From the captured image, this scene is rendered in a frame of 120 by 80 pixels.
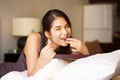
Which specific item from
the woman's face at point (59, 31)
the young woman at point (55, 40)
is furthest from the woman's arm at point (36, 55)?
the woman's face at point (59, 31)

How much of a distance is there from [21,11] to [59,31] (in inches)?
105

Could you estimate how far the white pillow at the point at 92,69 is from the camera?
3.35 ft

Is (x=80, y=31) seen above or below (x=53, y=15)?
below

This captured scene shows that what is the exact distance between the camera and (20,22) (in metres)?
3.51

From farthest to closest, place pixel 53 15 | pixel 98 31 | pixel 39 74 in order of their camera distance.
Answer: pixel 98 31
pixel 53 15
pixel 39 74

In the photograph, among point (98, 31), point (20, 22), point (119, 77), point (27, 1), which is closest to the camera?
point (119, 77)

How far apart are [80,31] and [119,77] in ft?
12.8

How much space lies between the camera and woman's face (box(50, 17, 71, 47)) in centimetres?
142

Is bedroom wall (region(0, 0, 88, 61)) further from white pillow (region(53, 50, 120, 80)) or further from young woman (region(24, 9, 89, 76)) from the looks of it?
white pillow (region(53, 50, 120, 80))

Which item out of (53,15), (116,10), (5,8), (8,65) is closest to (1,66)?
(8,65)

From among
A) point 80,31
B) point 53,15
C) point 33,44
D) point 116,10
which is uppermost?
point 53,15

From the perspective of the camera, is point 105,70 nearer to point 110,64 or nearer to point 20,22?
point 110,64

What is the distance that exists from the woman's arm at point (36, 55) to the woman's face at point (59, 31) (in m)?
0.14

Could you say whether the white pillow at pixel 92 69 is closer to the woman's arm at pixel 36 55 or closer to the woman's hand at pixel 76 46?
the woman's arm at pixel 36 55
